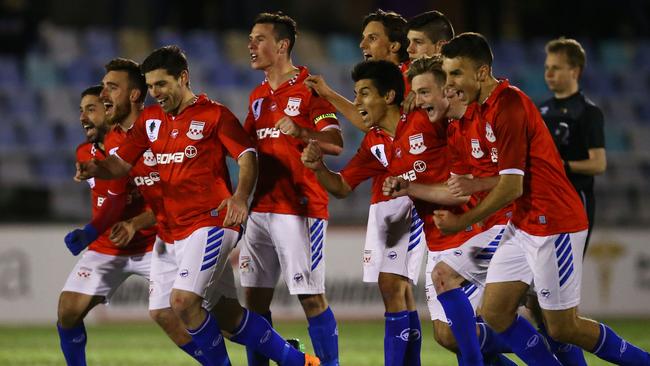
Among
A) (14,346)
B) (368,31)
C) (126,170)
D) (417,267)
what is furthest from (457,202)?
(14,346)

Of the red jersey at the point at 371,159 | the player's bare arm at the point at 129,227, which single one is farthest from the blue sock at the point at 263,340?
the red jersey at the point at 371,159

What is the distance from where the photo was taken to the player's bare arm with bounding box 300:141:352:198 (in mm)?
6883

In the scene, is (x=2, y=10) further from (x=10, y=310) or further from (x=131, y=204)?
(x=131, y=204)

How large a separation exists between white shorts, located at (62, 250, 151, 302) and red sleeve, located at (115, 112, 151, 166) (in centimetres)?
89

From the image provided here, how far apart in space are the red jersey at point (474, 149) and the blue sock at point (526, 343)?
72 cm

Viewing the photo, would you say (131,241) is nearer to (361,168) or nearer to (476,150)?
(361,168)

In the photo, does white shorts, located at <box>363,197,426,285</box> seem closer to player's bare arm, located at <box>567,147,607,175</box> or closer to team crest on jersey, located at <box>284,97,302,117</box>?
team crest on jersey, located at <box>284,97,302,117</box>

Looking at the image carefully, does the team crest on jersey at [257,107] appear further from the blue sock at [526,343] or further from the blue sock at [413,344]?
the blue sock at [526,343]

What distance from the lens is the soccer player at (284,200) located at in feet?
25.4

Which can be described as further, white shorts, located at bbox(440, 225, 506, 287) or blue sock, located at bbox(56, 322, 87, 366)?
blue sock, located at bbox(56, 322, 87, 366)

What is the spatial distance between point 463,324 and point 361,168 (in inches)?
51.0

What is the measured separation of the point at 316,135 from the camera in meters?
7.41

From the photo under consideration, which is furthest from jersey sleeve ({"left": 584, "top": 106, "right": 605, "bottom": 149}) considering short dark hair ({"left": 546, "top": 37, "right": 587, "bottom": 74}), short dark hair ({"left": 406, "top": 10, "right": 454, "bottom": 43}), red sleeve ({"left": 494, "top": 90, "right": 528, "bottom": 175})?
red sleeve ({"left": 494, "top": 90, "right": 528, "bottom": 175})

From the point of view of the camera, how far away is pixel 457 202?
6.87 metres
